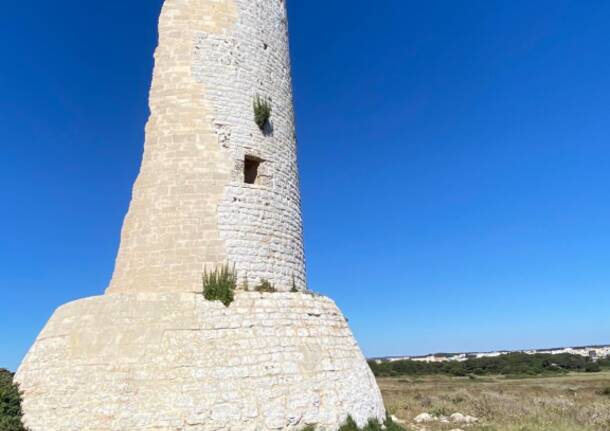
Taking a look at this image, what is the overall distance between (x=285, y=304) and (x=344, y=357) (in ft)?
5.22

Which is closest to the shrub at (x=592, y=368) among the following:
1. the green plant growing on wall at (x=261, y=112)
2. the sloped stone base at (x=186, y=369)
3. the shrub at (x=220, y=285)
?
the sloped stone base at (x=186, y=369)

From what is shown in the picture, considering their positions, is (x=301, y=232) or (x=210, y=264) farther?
(x=301, y=232)

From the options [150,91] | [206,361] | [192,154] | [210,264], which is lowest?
[206,361]

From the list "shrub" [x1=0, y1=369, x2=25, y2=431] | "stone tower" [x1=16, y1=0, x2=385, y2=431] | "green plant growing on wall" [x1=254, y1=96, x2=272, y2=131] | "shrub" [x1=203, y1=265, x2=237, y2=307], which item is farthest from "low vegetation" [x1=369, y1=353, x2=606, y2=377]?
"shrub" [x1=0, y1=369, x2=25, y2=431]

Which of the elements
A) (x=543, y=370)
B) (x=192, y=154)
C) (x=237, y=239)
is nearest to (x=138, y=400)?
(x=237, y=239)

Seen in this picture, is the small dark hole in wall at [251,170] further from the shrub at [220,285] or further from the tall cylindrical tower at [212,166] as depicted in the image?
the shrub at [220,285]

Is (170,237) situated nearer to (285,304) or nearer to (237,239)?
(237,239)

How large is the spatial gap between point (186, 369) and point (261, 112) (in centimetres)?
566

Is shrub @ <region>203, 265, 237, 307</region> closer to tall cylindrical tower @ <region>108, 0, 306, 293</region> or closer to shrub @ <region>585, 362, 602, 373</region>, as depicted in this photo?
tall cylindrical tower @ <region>108, 0, 306, 293</region>

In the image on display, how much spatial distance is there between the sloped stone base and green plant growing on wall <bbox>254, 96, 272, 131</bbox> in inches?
152

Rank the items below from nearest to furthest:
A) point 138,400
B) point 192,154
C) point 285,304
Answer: point 138,400, point 285,304, point 192,154

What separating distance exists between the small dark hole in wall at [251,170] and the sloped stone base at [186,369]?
2.83 m

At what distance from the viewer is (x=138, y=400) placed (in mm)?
7508

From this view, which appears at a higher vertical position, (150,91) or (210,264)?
(150,91)
